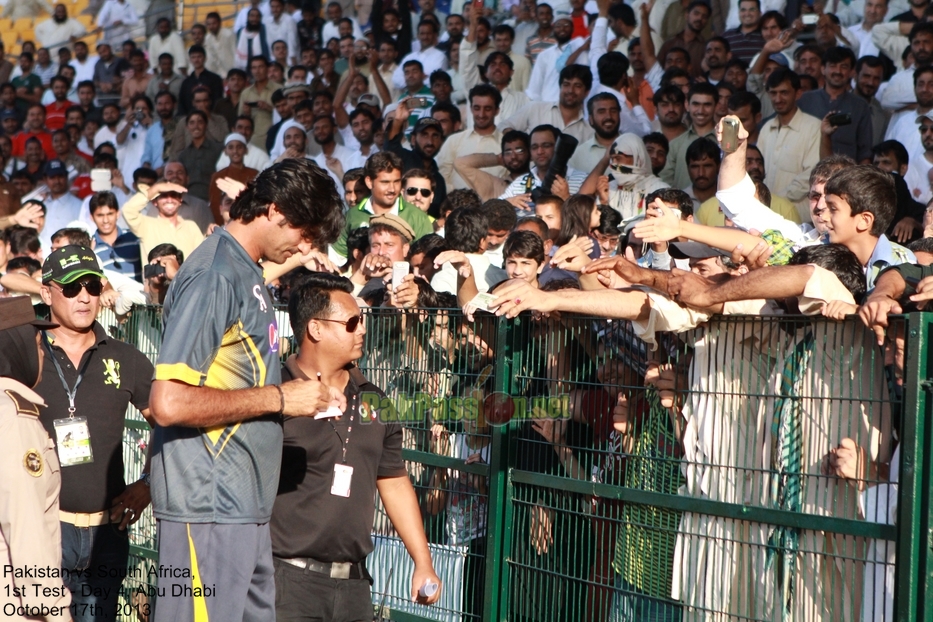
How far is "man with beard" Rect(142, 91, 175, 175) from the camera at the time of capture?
52.7ft

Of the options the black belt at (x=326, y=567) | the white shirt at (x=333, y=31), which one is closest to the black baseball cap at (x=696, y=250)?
the black belt at (x=326, y=567)

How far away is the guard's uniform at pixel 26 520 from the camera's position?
3914 mm

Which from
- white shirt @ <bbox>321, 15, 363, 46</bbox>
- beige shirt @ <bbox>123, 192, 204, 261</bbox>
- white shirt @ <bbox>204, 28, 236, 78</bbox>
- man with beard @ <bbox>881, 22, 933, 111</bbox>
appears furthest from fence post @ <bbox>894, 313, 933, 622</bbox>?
white shirt @ <bbox>204, 28, 236, 78</bbox>

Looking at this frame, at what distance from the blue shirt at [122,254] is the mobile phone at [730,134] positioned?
6428 millimetres

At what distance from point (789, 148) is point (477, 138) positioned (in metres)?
3.01

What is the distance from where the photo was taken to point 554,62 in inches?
508

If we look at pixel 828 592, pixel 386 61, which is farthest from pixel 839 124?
pixel 386 61

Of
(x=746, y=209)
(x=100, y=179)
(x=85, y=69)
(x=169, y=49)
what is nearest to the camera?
(x=746, y=209)

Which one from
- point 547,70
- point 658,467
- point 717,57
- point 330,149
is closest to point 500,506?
point 658,467

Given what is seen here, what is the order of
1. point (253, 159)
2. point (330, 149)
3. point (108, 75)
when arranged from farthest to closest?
point (108, 75), point (253, 159), point (330, 149)

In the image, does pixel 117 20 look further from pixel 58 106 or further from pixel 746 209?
pixel 746 209

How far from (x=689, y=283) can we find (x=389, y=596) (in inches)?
90.6

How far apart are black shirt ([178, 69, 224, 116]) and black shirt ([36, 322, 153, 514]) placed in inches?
440

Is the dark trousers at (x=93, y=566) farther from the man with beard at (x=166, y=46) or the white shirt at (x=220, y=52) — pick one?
the man with beard at (x=166, y=46)
